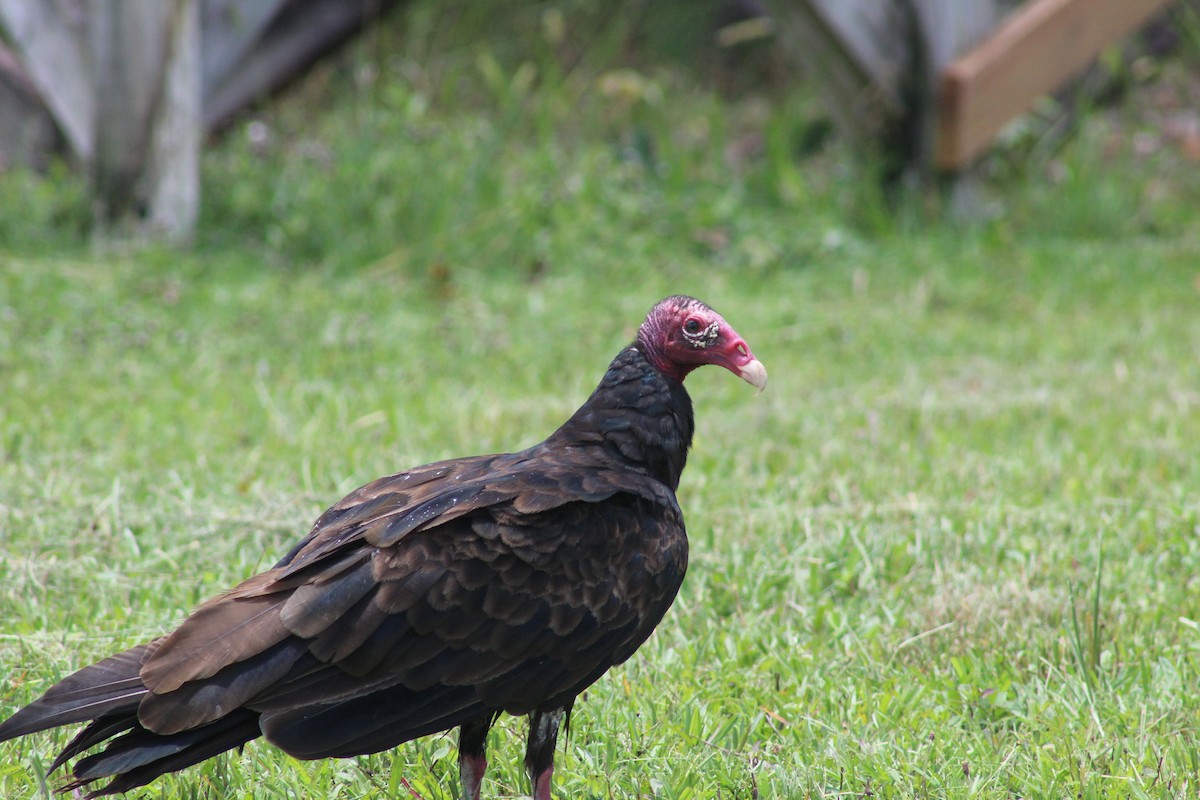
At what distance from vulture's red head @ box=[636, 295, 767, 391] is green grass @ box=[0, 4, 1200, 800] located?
640 millimetres

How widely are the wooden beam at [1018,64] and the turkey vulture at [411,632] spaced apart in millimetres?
4948

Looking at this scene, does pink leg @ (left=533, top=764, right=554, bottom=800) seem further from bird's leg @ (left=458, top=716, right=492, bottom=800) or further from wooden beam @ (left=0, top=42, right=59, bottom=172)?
wooden beam @ (left=0, top=42, right=59, bottom=172)

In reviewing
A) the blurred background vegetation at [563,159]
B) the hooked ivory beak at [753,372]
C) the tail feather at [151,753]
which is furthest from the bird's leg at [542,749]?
the blurred background vegetation at [563,159]

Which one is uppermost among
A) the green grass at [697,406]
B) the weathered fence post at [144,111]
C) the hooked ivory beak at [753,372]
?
the weathered fence post at [144,111]

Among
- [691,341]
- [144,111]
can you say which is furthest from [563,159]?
[691,341]

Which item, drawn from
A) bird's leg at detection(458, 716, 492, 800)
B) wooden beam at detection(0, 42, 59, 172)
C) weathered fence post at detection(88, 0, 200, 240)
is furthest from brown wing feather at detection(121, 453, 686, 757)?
wooden beam at detection(0, 42, 59, 172)

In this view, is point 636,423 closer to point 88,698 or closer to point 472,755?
point 472,755

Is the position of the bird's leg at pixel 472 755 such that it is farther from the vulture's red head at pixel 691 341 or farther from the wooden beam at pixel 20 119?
the wooden beam at pixel 20 119

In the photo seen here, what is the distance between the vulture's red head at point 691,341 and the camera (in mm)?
2795

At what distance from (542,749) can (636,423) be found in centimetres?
68

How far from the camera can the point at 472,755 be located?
8.07ft

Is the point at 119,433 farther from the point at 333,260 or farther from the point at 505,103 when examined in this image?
the point at 505,103

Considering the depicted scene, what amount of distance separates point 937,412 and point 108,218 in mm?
3776

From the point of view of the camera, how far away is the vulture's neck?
2.74 metres
